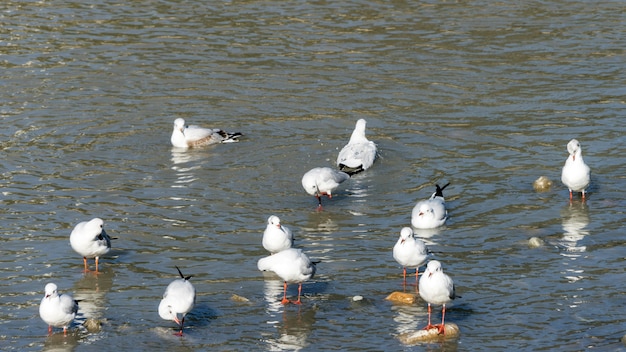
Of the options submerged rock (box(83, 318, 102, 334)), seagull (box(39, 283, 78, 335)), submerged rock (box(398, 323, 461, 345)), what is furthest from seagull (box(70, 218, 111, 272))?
submerged rock (box(398, 323, 461, 345))

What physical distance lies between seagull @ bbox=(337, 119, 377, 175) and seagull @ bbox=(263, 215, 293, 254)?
4509mm

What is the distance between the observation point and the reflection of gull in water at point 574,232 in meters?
15.0

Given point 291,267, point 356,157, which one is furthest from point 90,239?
point 356,157

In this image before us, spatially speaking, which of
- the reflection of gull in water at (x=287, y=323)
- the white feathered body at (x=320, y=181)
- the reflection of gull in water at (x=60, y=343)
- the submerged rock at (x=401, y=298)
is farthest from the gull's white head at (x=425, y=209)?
the reflection of gull in water at (x=60, y=343)

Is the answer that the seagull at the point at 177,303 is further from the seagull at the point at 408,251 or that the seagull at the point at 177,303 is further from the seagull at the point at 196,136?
the seagull at the point at 196,136

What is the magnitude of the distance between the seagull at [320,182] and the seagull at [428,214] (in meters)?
1.76

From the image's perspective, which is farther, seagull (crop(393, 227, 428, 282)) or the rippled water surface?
seagull (crop(393, 227, 428, 282))

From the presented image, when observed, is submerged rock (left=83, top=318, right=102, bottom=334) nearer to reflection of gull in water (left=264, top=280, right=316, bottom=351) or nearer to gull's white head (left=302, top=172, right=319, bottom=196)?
reflection of gull in water (left=264, top=280, right=316, bottom=351)

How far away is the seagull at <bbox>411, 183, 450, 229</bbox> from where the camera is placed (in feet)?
53.6

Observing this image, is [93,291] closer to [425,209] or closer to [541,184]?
[425,209]

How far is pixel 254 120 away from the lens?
22562 millimetres

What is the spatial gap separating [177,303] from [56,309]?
4.45 feet

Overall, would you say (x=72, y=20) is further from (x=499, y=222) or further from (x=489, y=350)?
(x=489, y=350)

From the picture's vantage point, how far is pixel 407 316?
1376 cm
